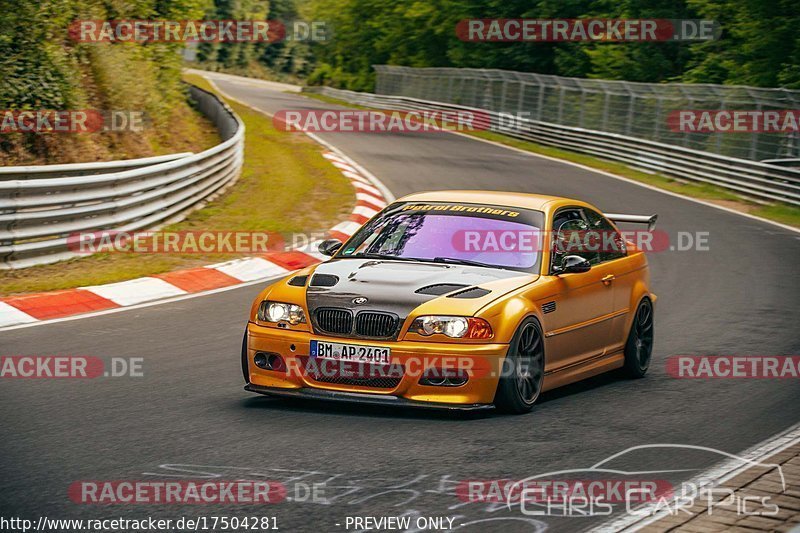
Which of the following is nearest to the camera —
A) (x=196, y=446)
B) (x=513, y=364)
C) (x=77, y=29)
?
(x=196, y=446)

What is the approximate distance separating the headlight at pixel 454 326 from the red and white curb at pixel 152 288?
16.8ft

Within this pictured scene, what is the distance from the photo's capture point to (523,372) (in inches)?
302

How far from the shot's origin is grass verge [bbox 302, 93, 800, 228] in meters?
24.7

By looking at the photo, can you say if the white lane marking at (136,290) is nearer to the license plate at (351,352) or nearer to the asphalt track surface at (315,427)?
the asphalt track surface at (315,427)

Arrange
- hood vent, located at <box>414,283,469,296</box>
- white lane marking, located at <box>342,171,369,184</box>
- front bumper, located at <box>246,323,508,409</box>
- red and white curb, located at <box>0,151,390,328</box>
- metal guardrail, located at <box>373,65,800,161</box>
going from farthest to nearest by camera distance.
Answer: metal guardrail, located at <box>373,65,800,161</box> → white lane marking, located at <box>342,171,369,184</box> → red and white curb, located at <box>0,151,390,328</box> → hood vent, located at <box>414,283,469,296</box> → front bumper, located at <box>246,323,508,409</box>

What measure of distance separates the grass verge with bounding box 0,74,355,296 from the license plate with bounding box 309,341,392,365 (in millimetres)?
5975

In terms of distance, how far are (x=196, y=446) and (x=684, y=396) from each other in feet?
12.6

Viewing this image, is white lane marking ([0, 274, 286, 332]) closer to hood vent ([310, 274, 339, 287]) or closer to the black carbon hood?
the black carbon hood

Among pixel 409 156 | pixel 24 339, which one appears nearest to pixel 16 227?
pixel 24 339

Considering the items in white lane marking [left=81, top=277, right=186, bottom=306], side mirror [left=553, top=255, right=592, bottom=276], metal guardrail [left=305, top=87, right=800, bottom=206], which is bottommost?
white lane marking [left=81, top=277, right=186, bottom=306]

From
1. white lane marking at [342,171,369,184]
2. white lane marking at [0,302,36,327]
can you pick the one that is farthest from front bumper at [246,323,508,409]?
white lane marking at [342,171,369,184]

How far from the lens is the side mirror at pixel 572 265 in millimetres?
8440

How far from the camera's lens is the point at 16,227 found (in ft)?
43.6

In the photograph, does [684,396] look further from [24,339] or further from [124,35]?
[124,35]
